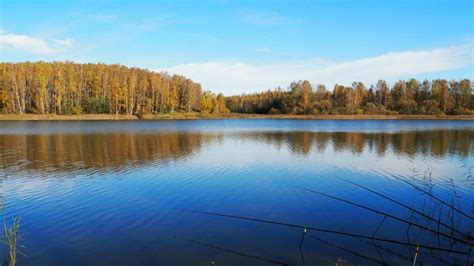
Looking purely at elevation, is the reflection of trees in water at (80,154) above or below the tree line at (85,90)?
below

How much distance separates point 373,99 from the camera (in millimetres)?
131375

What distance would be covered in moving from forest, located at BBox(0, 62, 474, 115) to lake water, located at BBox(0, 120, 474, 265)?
66.4 m

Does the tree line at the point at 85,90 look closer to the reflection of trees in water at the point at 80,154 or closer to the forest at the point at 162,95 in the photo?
the forest at the point at 162,95

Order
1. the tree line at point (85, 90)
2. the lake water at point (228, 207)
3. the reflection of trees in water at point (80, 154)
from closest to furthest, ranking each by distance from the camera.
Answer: the lake water at point (228, 207), the reflection of trees in water at point (80, 154), the tree line at point (85, 90)

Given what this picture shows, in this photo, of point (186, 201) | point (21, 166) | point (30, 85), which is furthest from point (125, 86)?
point (186, 201)

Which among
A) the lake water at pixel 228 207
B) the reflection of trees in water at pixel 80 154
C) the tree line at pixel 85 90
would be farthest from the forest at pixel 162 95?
the lake water at pixel 228 207

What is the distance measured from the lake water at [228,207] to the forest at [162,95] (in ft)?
218

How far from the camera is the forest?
270 feet

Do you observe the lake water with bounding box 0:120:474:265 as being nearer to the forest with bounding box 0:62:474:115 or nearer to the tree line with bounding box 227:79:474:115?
the forest with bounding box 0:62:474:115

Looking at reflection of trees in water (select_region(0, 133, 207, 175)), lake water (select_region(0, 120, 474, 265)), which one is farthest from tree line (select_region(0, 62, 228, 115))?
lake water (select_region(0, 120, 474, 265))

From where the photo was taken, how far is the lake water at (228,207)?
8.44 metres

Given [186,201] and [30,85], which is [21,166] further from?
[30,85]

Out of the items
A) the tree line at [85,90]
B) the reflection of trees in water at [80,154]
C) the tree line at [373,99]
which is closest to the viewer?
the reflection of trees in water at [80,154]

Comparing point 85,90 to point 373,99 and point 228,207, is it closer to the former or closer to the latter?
point 228,207
